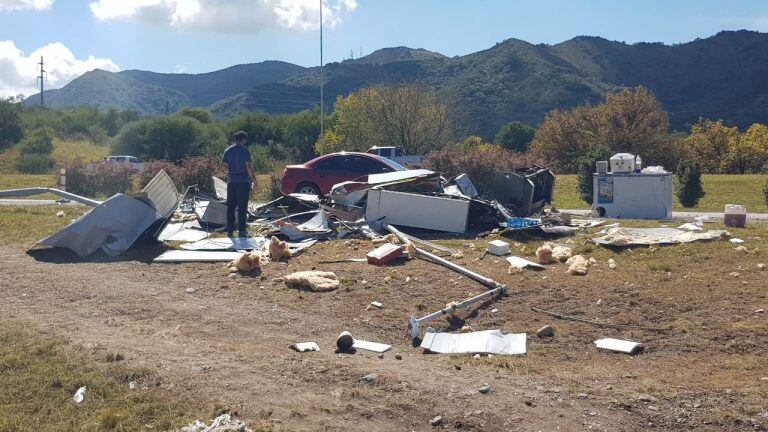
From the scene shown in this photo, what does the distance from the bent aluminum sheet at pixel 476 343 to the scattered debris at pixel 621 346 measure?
2.25 ft

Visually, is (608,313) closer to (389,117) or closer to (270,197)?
(270,197)

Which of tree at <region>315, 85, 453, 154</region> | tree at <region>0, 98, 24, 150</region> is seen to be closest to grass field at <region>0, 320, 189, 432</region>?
tree at <region>315, 85, 453, 154</region>

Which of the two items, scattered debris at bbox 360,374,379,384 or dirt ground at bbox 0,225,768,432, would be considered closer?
dirt ground at bbox 0,225,768,432

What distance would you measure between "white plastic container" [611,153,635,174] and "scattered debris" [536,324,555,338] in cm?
917

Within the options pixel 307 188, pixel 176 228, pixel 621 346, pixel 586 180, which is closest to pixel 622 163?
pixel 307 188

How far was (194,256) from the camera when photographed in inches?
398

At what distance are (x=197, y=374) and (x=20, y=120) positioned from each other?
218ft

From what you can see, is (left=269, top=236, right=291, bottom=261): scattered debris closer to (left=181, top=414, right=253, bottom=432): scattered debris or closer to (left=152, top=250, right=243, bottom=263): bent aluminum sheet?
(left=152, top=250, right=243, bottom=263): bent aluminum sheet

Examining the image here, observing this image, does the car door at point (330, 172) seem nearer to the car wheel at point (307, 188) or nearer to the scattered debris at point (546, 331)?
the car wheel at point (307, 188)

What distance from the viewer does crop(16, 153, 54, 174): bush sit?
47906 mm

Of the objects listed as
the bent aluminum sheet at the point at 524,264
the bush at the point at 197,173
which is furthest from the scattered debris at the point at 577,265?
the bush at the point at 197,173

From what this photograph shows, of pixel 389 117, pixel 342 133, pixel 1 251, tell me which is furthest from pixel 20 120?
pixel 1 251

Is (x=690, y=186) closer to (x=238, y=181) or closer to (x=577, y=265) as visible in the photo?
(x=577, y=265)

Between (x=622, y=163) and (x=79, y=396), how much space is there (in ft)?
41.7
